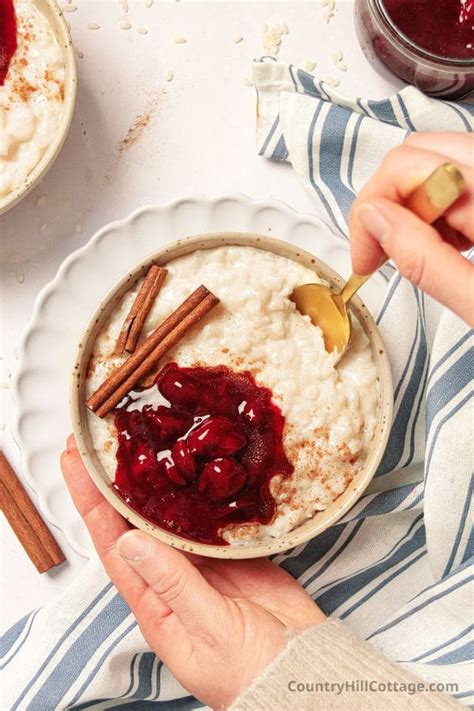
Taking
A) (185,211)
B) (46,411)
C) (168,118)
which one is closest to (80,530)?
(46,411)

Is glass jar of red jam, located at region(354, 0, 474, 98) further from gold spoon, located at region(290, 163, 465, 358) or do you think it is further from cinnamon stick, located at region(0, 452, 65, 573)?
cinnamon stick, located at region(0, 452, 65, 573)

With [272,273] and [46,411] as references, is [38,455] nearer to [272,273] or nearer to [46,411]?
[46,411]

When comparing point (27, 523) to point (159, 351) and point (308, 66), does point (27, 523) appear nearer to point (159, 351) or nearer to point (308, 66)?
point (159, 351)

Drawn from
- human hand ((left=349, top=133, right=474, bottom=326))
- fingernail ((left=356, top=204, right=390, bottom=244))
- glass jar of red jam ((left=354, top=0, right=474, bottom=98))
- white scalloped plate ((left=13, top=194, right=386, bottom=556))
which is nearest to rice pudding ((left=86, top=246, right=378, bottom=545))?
white scalloped plate ((left=13, top=194, right=386, bottom=556))

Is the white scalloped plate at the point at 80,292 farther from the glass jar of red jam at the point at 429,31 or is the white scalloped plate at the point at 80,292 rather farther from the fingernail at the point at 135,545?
the glass jar of red jam at the point at 429,31

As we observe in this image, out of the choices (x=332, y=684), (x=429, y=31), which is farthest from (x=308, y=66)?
(x=332, y=684)
